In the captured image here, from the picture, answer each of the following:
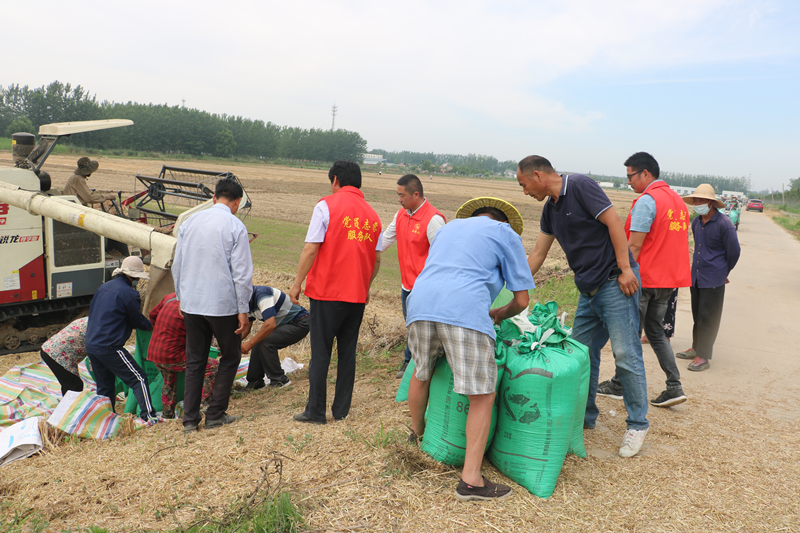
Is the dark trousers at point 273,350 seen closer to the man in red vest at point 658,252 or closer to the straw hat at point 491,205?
the straw hat at point 491,205

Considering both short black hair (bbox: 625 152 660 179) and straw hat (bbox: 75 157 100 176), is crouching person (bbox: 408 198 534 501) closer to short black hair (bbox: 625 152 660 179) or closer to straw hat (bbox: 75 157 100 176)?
short black hair (bbox: 625 152 660 179)

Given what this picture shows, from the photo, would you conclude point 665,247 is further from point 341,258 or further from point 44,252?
point 44,252

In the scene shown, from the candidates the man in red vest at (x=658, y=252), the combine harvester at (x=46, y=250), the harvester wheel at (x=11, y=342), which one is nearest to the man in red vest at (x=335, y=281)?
the man in red vest at (x=658, y=252)

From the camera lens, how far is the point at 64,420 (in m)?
4.39

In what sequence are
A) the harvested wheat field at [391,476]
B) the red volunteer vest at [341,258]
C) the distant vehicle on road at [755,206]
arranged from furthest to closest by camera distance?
the distant vehicle on road at [755,206], the red volunteer vest at [341,258], the harvested wheat field at [391,476]

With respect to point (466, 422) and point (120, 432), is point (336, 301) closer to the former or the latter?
point (466, 422)

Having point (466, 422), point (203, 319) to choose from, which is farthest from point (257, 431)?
point (466, 422)

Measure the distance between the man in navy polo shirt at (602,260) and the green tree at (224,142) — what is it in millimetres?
97519

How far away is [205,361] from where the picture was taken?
431 centimetres

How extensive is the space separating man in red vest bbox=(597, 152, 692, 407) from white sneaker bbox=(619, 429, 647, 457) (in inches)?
41.2

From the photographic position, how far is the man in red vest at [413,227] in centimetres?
514

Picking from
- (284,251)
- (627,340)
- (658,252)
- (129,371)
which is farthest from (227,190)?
(284,251)

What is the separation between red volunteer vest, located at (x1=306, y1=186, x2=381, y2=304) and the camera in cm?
393

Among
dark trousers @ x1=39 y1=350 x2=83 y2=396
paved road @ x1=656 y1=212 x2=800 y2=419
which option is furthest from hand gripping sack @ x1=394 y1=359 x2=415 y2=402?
dark trousers @ x1=39 y1=350 x2=83 y2=396
